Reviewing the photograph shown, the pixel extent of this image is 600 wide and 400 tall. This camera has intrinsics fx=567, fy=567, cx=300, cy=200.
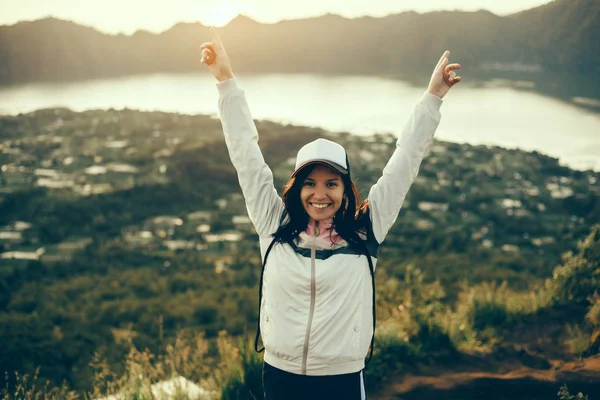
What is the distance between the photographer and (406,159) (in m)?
2.04

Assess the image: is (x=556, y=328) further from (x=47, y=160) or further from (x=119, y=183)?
(x=47, y=160)

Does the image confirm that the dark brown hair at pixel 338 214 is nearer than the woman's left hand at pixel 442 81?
Yes

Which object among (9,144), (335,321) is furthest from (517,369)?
(9,144)

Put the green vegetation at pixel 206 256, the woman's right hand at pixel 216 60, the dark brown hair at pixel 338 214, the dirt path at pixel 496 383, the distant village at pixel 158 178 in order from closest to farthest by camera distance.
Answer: the dark brown hair at pixel 338 214 → the woman's right hand at pixel 216 60 → the dirt path at pixel 496 383 → the green vegetation at pixel 206 256 → the distant village at pixel 158 178

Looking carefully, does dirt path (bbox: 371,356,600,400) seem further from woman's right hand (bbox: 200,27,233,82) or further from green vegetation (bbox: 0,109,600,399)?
woman's right hand (bbox: 200,27,233,82)

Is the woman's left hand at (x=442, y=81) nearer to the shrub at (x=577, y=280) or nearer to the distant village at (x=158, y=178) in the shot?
the shrub at (x=577, y=280)

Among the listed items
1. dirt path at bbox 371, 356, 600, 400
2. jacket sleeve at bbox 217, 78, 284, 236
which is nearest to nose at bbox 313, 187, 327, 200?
jacket sleeve at bbox 217, 78, 284, 236

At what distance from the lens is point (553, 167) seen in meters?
42.5

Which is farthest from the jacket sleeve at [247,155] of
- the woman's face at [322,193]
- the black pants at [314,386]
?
the black pants at [314,386]

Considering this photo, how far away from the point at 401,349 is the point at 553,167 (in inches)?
1651

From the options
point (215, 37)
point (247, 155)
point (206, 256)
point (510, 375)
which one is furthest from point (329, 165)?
point (206, 256)

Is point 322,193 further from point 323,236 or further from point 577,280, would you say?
point 577,280

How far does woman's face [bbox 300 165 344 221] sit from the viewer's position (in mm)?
1983

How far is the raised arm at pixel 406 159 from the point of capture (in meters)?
2.04
